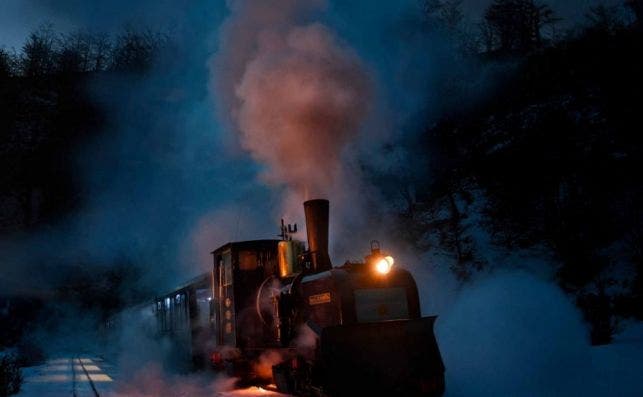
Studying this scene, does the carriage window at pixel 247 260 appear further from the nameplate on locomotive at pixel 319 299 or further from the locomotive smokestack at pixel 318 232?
the nameplate on locomotive at pixel 319 299

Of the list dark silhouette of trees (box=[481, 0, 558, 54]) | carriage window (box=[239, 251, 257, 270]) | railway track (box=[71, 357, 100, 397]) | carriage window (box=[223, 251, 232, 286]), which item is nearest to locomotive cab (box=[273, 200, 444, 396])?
carriage window (box=[239, 251, 257, 270])

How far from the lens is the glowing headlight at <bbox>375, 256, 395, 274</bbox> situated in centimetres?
711

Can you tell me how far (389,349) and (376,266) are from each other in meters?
1.21

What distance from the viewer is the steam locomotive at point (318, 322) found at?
21.0ft

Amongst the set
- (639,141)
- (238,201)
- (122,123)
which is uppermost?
(122,123)

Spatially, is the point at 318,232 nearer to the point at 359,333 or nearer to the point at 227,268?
the point at 359,333

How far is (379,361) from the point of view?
6.43 m

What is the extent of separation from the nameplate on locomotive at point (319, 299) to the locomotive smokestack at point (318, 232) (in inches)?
21.2

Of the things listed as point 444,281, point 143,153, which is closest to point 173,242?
point 143,153

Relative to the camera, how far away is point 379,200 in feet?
94.0

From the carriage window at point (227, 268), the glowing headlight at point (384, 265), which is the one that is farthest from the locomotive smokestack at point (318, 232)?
the carriage window at point (227, 268)

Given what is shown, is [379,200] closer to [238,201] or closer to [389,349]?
[238,201]

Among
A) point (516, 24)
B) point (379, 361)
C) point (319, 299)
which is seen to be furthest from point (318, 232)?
point (516, 24)

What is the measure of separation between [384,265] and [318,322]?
1.31 metres
